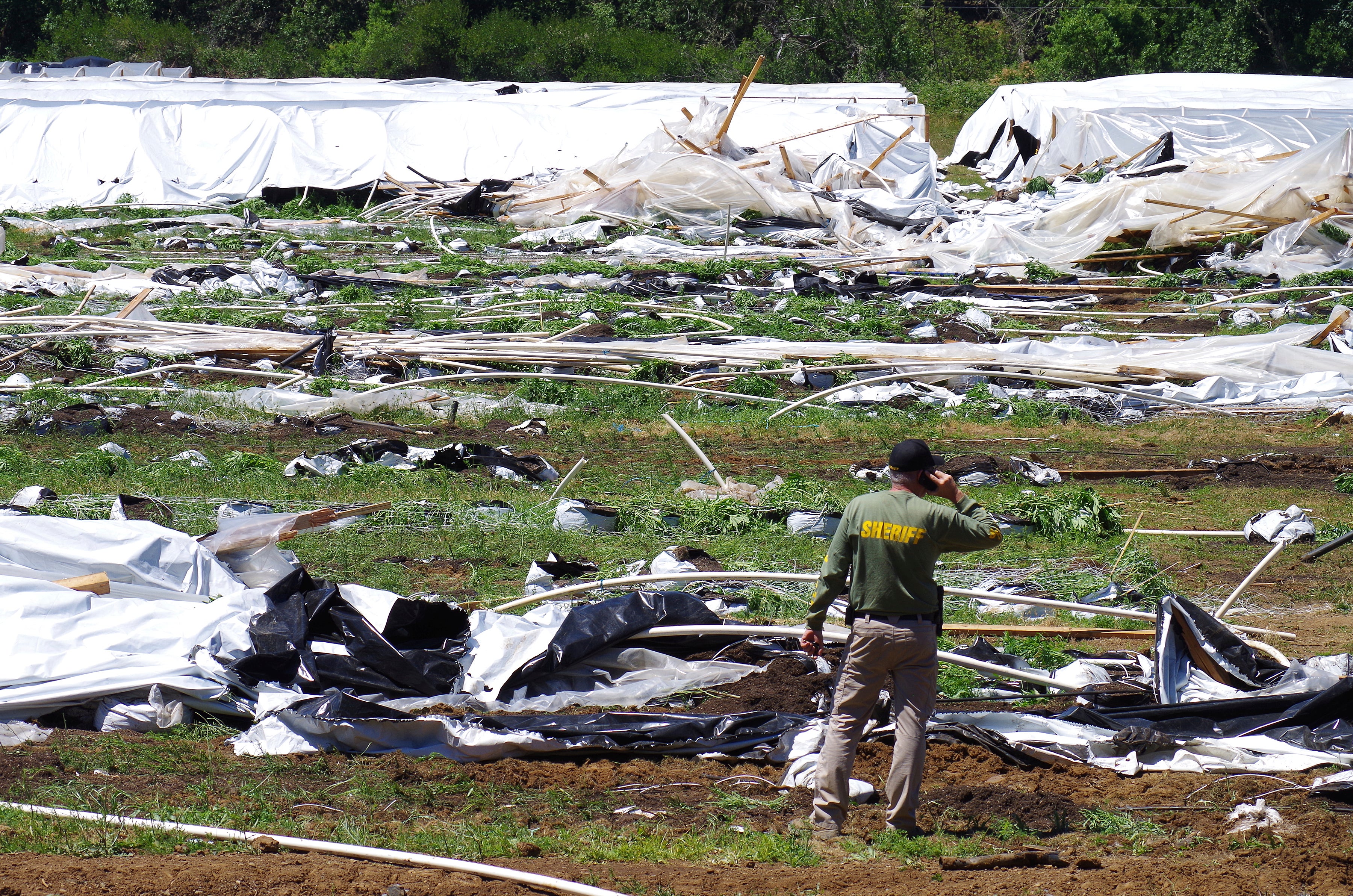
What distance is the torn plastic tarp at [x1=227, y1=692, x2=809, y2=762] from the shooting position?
553 centimetres

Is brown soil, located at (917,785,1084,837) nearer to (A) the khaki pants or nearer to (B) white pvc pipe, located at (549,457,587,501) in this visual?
(A) the khaki pants

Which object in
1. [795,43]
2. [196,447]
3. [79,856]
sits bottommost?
[196,447]

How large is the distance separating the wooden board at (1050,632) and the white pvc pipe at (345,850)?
351 centimetres

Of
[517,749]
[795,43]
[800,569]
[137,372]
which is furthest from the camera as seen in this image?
[795,43]

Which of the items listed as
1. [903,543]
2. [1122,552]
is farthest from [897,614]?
[1122,552]

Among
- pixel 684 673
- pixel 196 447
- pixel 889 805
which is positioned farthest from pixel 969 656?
pixel 196 447

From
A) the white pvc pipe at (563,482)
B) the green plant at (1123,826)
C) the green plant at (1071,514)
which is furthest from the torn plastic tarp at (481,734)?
the green plant at (1071,514)

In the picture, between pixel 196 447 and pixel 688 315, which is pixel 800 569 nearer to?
pixel 196 447

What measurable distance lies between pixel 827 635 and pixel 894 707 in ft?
5.25

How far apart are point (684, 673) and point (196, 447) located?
21.2ft

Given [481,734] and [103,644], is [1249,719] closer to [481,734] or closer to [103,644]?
[481,734]

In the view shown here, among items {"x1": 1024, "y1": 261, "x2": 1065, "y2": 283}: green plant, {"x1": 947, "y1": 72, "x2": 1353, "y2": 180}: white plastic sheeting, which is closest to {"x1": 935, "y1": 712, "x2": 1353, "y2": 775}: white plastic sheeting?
{"x1": 1024, "y1": 261, "x2": 1065, "y2": 283}: green plant

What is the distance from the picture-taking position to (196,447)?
1116 cm

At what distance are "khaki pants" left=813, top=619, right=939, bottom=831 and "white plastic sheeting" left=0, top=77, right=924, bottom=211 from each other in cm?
2772
